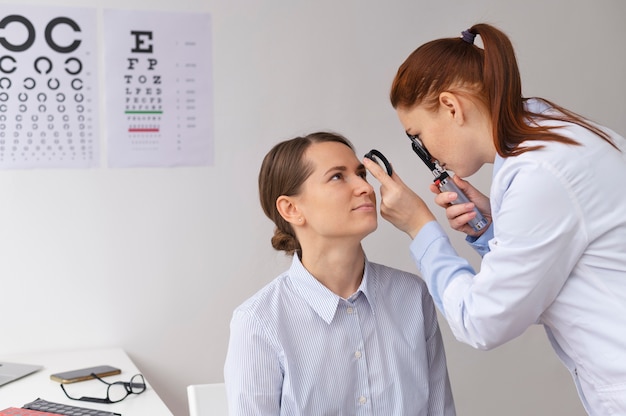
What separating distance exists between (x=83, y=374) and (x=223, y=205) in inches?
28.7

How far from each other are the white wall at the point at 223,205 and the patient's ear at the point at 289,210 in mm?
772

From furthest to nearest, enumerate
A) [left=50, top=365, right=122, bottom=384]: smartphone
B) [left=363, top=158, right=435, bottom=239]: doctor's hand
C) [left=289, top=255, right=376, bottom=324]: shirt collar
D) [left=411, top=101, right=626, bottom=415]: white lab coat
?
[left=50, top=365, right=122, bottom=384]: smartphone < [left=289, top=255, right=376, bottom=324]: shirt collar < [left=363, top=158, right=435, bottom=239]: doctor's hand < [left=411, top=101, right=626, bottom=415]: white lab coat

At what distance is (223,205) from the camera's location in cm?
248

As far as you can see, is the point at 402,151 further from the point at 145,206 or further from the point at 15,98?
the point at 15,98

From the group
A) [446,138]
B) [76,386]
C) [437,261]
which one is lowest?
[76,386]

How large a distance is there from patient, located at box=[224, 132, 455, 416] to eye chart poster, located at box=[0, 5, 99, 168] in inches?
32.8

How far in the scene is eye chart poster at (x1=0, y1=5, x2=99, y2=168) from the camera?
7.46 feet

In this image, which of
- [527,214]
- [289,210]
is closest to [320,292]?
[289,210]

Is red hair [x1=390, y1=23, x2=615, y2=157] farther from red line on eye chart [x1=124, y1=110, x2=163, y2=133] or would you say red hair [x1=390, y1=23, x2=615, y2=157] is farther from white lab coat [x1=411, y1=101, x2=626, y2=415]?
red line on eye chart [x1=124, y1=110, x2=163, y2=133]

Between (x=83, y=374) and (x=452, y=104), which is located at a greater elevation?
(x=452, y=104)

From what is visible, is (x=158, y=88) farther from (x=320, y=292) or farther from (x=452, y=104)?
(x=452, y=104)

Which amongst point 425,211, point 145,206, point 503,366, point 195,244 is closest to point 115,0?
point 145,206

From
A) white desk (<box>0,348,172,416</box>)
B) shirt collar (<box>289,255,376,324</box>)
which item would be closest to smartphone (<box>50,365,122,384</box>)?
white desk (<box>0,348,172,416</box>)

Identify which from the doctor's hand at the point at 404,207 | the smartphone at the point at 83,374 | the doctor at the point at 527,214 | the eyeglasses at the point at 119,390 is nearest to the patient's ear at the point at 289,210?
the doctor's hand at the point at 404,207
